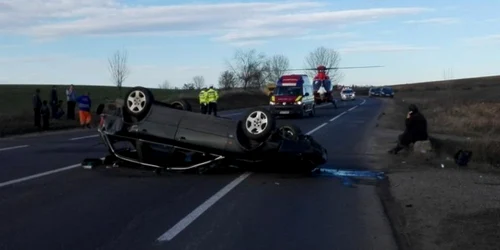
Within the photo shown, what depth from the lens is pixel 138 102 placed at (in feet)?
53.2

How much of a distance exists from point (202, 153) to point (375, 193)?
146 inches

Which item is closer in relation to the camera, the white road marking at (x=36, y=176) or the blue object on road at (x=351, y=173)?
the white road marking at (x=36, y=176)

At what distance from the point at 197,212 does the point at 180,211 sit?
25 cm

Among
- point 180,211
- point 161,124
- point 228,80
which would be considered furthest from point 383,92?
point 180,211

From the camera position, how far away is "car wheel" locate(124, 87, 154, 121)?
1609cm

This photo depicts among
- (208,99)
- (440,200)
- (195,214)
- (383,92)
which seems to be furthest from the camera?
(383,92)

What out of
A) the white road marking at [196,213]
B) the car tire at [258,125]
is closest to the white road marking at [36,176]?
the white road marking at [196,213]

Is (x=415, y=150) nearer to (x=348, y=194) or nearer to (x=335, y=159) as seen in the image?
(x=335, y=159)

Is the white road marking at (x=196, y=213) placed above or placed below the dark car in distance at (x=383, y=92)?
above

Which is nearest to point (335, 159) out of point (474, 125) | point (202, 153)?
point (202, 153)

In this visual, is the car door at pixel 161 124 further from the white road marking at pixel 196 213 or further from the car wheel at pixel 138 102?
the white road marking at pixel 196 213

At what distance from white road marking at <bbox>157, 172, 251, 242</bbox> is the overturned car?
71 cm

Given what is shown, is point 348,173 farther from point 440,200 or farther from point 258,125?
point 440,200

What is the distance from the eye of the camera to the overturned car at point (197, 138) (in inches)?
615
